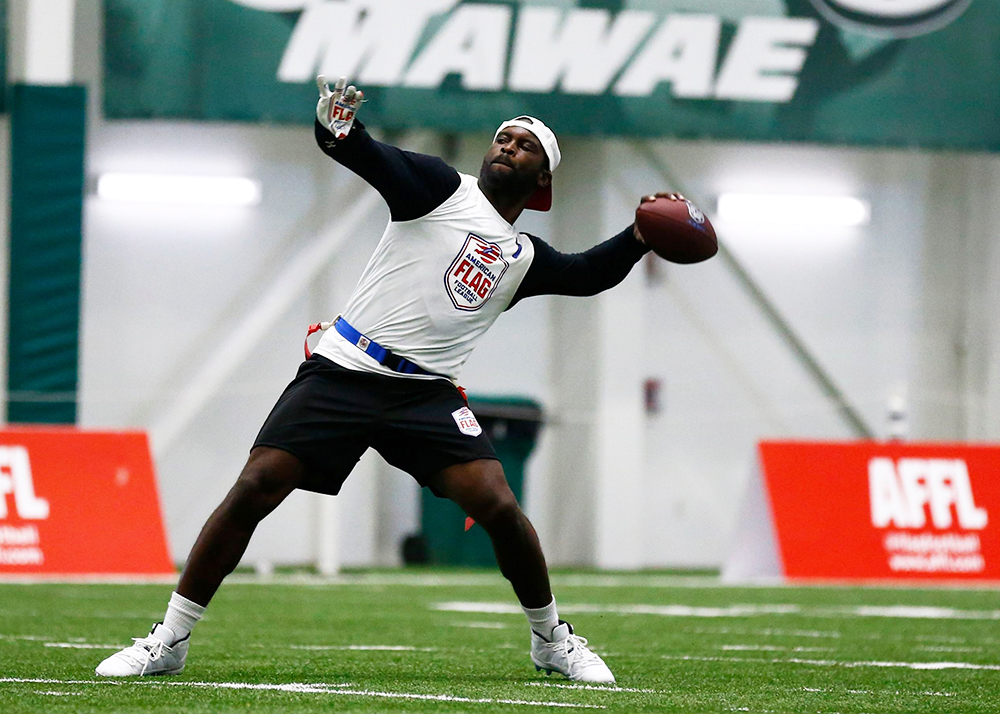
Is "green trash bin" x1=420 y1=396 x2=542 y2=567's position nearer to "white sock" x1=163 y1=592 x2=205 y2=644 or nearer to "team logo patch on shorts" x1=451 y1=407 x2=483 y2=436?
"team logo patch on shorts" x1=451 y1=407 x2=483 y2=436

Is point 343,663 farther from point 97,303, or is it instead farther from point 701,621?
point 97,303

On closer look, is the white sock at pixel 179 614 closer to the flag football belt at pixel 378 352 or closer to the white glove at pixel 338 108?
the flag football belt at pixel 378 352

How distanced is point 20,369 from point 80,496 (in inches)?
91.0

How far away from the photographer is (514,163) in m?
5.39

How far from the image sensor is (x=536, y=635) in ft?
17.9

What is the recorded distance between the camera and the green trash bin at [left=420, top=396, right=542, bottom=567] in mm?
14367

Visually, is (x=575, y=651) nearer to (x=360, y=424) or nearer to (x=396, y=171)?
(x=360, y=424)

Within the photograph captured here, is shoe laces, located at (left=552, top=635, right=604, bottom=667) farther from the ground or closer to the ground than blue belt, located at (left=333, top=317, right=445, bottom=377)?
closer to the ground

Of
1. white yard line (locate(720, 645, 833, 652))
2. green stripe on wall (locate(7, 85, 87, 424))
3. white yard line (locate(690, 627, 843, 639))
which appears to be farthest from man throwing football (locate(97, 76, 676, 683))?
green stripe on wall (locate(7, 85, 87, 424))

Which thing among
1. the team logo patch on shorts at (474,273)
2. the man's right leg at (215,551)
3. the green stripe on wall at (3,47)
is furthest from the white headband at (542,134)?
the green stripe on wall at (3,47)

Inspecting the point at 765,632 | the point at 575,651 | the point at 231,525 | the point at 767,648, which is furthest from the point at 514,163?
the point at 765,632

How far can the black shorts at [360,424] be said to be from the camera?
5.18m

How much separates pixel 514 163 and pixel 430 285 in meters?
0.49

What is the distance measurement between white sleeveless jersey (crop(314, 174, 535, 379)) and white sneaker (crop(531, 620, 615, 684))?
926 mm
